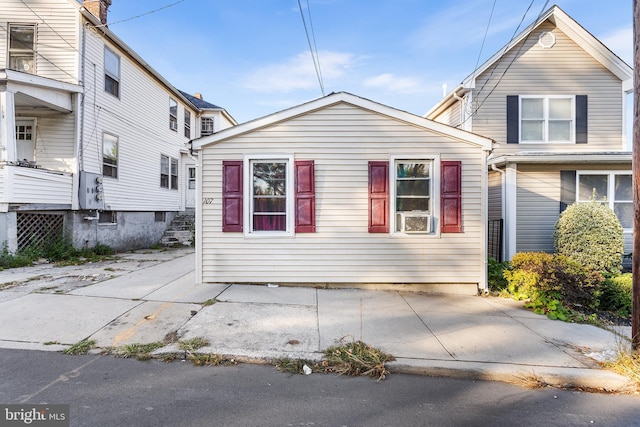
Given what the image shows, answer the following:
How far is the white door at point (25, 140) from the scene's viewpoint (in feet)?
33.6

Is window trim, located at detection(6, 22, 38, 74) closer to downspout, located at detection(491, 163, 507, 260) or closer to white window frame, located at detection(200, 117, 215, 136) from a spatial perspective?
white window frame, located at detection(200, 117, 215, 136)

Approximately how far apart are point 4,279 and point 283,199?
19.9ft

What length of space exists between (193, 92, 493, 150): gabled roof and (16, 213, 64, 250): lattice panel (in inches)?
255

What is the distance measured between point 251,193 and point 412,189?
3291 mm

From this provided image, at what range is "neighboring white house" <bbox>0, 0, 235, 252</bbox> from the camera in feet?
28.5

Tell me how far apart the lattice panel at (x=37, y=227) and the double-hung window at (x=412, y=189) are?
9860 mm

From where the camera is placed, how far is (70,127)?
10.2m

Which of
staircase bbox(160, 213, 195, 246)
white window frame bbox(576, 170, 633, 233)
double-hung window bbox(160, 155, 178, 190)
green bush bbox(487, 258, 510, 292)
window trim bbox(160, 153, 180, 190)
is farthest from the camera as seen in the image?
window trim bbox(160, 153, 180, 190)

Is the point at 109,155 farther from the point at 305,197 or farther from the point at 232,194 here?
the point at 305,197

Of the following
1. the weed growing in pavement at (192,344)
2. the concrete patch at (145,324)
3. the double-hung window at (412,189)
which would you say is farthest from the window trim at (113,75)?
the weed growing in pavement at (192,344)

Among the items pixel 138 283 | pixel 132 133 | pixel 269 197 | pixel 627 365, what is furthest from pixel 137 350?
pixel 132 133

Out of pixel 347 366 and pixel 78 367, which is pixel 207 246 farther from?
pixel 347 366

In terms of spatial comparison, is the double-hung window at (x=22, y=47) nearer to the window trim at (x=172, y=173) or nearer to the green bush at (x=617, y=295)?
the window trim at (x=172, y=173)

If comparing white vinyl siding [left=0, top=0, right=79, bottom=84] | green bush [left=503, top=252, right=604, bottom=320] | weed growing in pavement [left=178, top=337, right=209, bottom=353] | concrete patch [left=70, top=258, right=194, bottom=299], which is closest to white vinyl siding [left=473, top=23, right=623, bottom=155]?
green bush [left=503, top=252, right=604, bottom=320]
